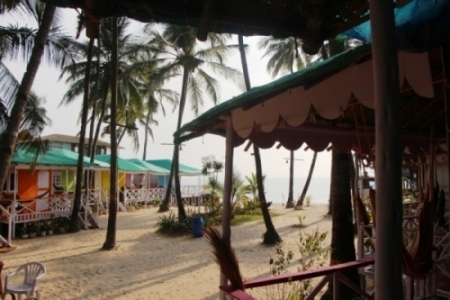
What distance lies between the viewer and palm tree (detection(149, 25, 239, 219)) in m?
16.1

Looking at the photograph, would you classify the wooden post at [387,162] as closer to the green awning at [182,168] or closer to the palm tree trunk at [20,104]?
the palm tree trunk at [20,104]

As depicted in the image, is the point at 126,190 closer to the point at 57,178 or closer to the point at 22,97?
the point at 57,178

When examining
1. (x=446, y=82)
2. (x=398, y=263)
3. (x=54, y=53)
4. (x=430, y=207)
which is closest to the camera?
(x=398, y=263)

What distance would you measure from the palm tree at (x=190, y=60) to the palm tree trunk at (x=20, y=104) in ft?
30.8

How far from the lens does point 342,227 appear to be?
194 inches

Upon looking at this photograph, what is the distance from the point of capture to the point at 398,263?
4.77 ft

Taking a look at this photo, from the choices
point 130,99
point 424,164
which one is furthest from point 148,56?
point 424,164

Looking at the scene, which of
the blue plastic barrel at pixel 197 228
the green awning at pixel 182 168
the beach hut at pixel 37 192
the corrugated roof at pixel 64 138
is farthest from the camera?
the corrugated roof at pixel 64 138

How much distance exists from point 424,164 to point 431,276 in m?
4.03

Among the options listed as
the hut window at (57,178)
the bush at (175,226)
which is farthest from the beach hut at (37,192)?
the bush at (175,226)

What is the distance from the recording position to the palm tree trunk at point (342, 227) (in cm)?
475

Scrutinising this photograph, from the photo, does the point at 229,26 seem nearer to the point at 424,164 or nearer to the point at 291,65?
the point at 424,164

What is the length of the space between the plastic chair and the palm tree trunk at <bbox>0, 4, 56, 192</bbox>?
1.87 meters

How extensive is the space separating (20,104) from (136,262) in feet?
14.6
